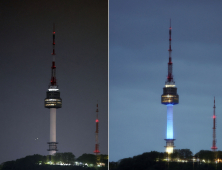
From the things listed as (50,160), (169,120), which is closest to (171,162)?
(50,160)

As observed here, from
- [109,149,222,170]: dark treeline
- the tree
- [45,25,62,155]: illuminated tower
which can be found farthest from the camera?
[45,25,62,155]: illuminated tower

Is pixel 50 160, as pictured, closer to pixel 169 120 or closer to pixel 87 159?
pixel 87 159

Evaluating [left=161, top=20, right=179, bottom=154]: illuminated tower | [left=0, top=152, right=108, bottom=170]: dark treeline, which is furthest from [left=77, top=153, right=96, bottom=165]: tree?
[left=161, top=20, right=179, bottom=154]: illuminated tower

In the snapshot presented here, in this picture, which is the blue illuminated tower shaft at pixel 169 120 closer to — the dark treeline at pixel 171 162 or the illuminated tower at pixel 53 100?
the illuminated tower at pixel 53 100

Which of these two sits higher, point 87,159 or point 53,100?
point 53,100

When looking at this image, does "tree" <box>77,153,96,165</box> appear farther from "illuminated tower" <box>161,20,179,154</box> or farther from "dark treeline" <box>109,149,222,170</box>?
"illuminated tower" <box>161,20,179,154</box>

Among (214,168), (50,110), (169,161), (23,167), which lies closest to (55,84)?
(50,110)

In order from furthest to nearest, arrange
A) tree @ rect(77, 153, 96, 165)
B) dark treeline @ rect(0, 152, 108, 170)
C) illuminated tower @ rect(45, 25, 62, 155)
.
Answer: illuminated tower @ rect(45, 25, 62, 155), tree @ rect(77, 153, 96, 165), dark treeline @ rect(0, 152, 108, 170)
